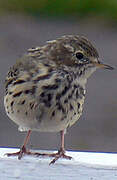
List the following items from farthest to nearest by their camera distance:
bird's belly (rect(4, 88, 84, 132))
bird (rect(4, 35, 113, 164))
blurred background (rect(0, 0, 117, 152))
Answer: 1. blurred background (rect(0, 0, 117, 152))
2. bird's belly (rect(4, 88, 84, 132))
3. bird (rect(4, 35, 113, 164))

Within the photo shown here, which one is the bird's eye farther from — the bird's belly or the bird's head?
the bird's belly

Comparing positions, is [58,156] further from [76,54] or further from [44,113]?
[76,54]

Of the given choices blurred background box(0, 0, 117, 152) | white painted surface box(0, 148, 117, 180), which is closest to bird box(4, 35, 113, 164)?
white painted surface box(0, 148, 117, 180)

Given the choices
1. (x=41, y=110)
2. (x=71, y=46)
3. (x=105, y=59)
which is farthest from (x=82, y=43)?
(x=105, y=59)

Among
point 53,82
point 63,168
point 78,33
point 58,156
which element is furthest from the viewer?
point 78,33

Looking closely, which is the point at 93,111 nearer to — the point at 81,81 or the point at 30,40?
the point at 30,40

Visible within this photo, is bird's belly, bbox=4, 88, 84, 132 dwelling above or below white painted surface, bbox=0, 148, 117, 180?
above

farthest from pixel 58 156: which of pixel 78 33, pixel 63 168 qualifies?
pixel 78 33
